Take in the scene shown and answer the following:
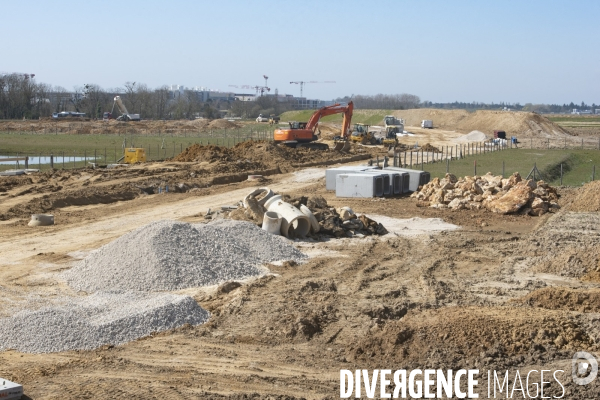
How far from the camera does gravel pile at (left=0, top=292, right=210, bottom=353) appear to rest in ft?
37.7

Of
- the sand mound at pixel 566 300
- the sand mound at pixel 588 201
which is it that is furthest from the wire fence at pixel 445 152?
the sand mound at pixel 566 300

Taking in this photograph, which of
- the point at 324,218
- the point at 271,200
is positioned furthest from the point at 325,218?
the point at 271,200

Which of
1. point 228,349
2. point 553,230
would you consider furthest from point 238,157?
point 228,349

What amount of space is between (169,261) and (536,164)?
31.5m

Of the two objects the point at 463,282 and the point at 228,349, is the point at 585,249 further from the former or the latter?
the point at 228,349

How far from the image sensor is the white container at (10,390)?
29.6ft

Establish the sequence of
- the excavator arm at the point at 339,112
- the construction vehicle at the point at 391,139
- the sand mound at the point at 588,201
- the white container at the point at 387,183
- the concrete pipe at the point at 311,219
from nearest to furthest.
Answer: the concrete pipe at the point at 311,219 → the sand mound at the point at 588,201 → the white container at the point at 387,183 → the excavator arm at the point at 339,112 → the construction vehicle at the point at 391,139

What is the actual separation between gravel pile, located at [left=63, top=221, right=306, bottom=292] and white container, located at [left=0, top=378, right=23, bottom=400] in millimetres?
5806

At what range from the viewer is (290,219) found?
20.6m

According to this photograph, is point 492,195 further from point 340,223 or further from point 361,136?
point 361,136

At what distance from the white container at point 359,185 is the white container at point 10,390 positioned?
862 inches

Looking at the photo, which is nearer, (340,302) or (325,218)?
(340,302)

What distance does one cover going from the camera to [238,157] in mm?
42000

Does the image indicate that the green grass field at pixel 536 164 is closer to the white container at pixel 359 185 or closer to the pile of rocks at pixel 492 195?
the pile of rocks at pixel 492 195
